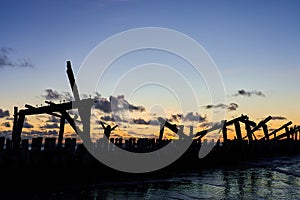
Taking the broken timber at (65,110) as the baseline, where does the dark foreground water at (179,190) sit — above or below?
below

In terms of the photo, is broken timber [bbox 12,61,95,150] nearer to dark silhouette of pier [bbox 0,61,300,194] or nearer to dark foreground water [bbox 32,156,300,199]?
dark silhouette of pier [bbox 0,61,300,194]

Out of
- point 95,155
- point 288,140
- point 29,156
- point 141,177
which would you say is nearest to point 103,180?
point 95,155

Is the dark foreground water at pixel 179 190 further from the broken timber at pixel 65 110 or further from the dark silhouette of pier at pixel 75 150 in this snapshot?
the broken timber at pixel 65 110

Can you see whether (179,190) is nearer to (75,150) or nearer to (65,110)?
(75,150)

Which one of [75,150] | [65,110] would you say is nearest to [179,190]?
[75,150]

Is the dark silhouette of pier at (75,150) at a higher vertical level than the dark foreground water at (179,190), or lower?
higher

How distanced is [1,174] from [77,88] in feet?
20.6

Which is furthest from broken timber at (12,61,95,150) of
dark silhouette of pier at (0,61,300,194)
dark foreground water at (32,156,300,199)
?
dark foreground water at (32,156,300,199)

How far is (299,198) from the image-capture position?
13.5m

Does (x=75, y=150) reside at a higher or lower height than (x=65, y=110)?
lower

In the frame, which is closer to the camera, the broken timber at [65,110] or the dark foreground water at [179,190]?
the dark foreground water at [179,190]

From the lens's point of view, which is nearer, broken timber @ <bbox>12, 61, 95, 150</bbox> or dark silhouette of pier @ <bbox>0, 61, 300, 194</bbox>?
dark silhouette of pier @ <bbox>0, 61, 300, 194</bbox>

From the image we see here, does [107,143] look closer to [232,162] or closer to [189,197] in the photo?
[189,197]

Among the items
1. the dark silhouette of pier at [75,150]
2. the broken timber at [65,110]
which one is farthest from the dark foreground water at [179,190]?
the broken timber at [65,110]
